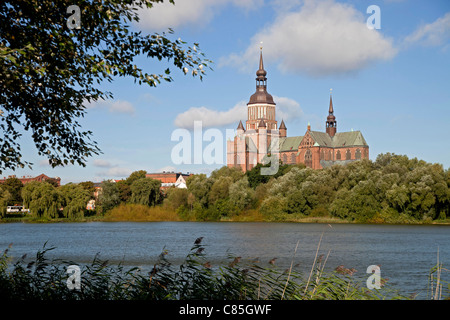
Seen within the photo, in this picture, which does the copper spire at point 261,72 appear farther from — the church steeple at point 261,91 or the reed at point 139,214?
the reed at point 139,214

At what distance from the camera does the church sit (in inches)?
4867

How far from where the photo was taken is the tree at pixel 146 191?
73.6 meters

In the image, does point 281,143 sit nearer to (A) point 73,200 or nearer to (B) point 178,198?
(B) point 178,198

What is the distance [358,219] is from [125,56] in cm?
5074

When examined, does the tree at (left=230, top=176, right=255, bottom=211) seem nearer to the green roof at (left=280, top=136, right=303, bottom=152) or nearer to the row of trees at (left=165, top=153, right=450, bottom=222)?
the row of trees at (left=165, top=153, right=450, bottom=222)

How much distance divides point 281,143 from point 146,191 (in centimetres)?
6384

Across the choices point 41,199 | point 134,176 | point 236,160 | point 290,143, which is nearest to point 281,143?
point 290,143

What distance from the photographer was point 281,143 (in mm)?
132000

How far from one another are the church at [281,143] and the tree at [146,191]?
156 feet

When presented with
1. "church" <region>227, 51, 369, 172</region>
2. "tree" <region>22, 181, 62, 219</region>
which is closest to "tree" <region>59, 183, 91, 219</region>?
"tree" <region>22, 181, 62, 219</region>

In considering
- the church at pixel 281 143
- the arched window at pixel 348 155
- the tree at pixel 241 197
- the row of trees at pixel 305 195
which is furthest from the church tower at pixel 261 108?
the tree at pixel 241 197
